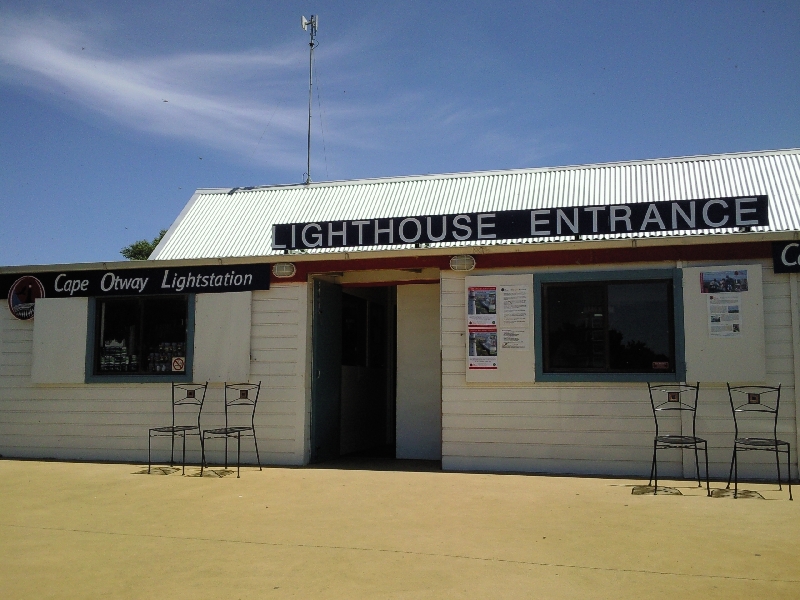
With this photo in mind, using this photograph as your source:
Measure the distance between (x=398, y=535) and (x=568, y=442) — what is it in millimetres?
4040

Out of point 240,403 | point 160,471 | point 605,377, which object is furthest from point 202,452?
point 605,377

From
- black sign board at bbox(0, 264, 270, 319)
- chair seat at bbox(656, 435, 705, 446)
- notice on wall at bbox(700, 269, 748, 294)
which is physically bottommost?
chair seat at bbox(656, 435, 705, 446)

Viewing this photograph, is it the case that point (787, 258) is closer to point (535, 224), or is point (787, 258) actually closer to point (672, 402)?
point (672, 402)

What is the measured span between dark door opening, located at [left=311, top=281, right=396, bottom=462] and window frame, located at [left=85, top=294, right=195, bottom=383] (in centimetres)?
174

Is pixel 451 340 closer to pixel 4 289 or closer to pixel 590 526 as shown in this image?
pixel 590 526

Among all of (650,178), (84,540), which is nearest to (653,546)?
(84,540)

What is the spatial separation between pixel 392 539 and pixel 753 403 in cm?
518

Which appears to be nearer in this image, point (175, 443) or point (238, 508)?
point (238, 508)

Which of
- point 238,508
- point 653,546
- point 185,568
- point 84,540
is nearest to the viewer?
point 185,568

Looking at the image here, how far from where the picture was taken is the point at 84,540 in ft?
20.6

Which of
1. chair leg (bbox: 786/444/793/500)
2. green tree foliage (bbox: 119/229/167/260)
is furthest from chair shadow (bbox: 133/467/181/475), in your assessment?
green tree foliage (bbox: 119/229/167/260)

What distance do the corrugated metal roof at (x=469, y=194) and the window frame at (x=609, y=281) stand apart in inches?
134

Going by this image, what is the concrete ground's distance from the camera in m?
4.89

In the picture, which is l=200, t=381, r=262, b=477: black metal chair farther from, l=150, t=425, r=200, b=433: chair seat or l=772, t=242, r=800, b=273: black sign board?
l=772, t=242, r=800, b=273: black sign board
